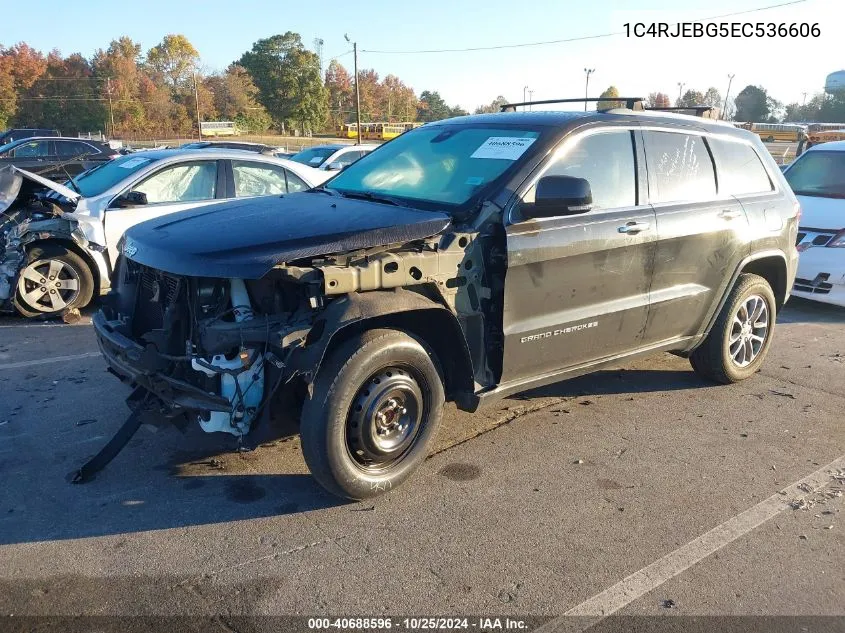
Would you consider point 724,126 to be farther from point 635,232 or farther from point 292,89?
point 292,89

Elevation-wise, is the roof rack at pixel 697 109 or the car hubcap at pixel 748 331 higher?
the roof rack at pixel 697 109

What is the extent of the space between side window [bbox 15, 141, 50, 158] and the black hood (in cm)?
1630

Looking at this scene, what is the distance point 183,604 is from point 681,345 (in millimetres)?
3707

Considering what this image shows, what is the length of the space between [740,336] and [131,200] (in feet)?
19.2

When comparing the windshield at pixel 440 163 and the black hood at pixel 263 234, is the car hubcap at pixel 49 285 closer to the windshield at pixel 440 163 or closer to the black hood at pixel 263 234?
the black hood at pixel 263 234

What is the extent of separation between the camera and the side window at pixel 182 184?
7262 mm

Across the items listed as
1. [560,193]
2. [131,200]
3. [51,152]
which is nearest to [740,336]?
[560,193]

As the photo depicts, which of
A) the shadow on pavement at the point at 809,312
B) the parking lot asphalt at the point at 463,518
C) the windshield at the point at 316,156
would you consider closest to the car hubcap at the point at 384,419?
the parking lot asphalt at the point at 463,518

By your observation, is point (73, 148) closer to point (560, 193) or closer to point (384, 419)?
point (384, 419)

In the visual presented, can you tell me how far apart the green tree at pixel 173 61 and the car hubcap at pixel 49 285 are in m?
90.1

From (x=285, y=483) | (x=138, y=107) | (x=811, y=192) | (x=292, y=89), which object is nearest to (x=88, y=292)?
(x=285, y=483)

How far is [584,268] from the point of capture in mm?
4051

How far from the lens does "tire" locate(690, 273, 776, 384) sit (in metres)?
5.16

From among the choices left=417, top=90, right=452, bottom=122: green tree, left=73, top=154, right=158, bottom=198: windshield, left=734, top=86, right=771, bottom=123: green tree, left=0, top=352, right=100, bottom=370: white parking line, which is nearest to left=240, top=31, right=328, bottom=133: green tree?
left=417, top=90, right=452, bottom=122: green tree
